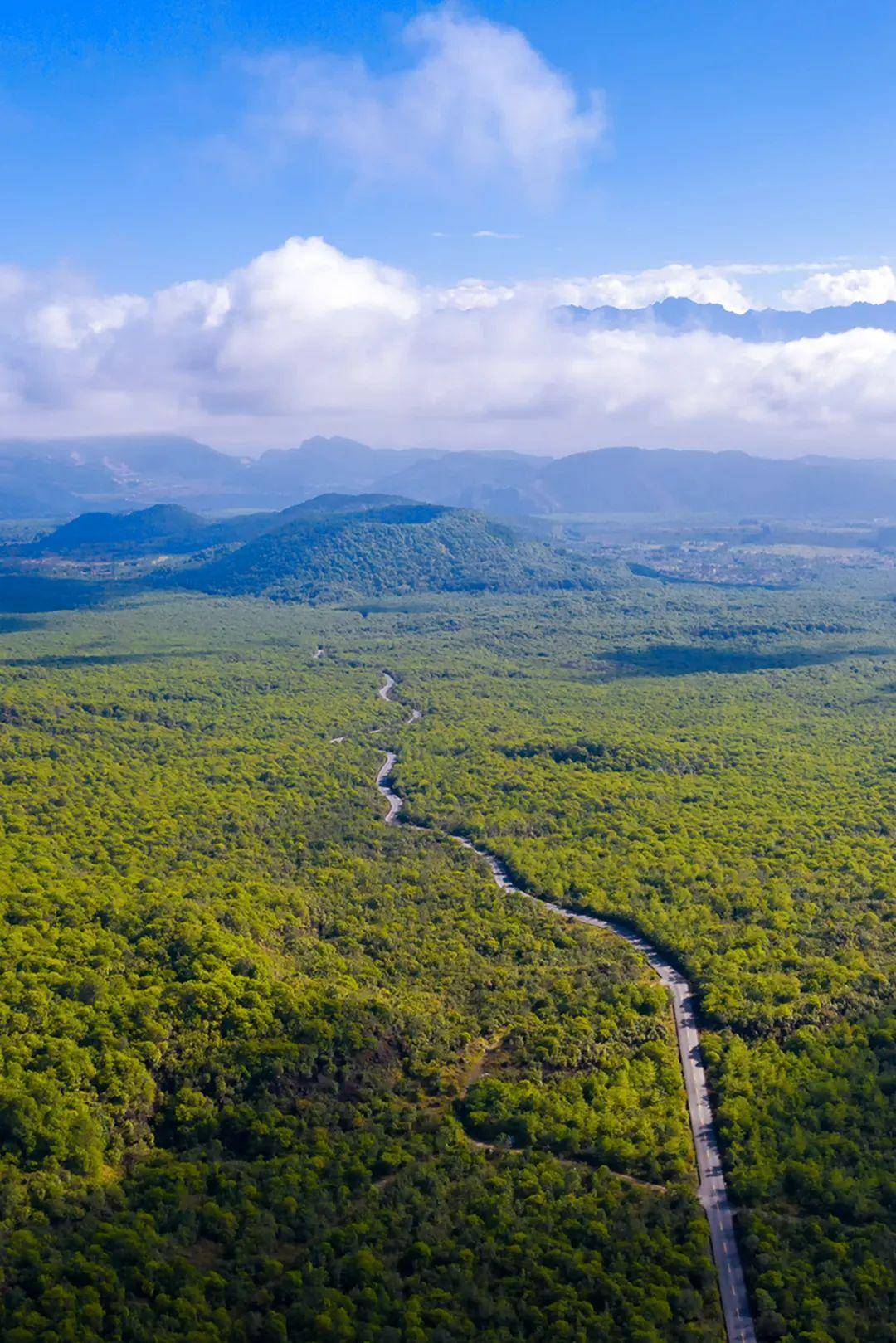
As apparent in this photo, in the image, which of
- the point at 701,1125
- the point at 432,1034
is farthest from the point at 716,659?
the point at 701,1125

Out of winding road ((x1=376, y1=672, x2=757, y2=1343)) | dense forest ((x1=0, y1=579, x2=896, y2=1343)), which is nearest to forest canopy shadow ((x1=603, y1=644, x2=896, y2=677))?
dense forest ((x1=0, y1=579, x2=896, y2=1343))

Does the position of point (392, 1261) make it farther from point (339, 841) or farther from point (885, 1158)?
point (339, 841)

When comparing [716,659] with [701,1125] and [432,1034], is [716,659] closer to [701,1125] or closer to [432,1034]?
[432,1034]

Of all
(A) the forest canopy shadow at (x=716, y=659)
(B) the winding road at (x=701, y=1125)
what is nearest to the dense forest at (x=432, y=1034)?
(B) the winding road at (x=701, y=1125)

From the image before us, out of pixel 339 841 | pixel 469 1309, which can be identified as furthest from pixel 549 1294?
pixel 339 841

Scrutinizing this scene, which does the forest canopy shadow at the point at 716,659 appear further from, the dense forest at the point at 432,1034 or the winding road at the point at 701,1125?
the winding road at the point at 701,1125
